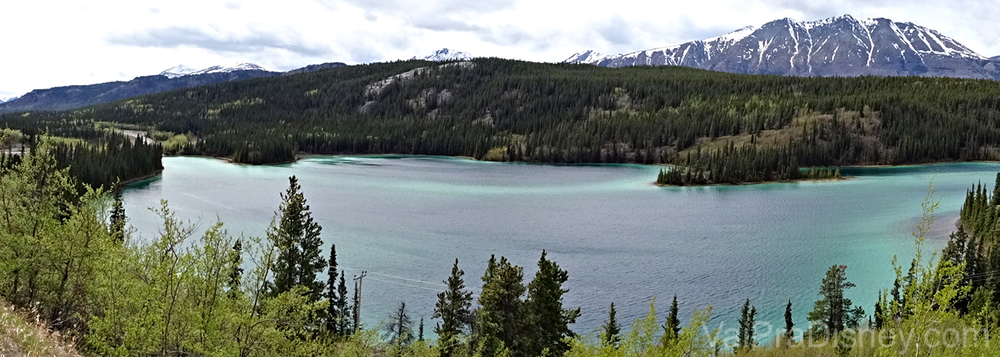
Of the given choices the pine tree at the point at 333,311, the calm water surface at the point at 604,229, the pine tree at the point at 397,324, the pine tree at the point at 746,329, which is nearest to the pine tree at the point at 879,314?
the pine tree at the point at 746,329

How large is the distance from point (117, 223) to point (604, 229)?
195 ft

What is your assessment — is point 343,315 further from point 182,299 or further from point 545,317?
point 182,299

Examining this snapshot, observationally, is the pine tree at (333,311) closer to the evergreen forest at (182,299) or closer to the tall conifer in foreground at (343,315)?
the tall conifer in foreground at (343,315)

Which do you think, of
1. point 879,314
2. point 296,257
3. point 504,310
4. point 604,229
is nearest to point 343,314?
point 296,257

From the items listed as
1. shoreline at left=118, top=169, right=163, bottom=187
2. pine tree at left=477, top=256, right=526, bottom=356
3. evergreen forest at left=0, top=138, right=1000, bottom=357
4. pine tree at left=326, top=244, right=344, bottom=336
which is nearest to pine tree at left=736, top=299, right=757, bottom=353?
evergreen forest at left=0, top=138, right=1000, bottom=357

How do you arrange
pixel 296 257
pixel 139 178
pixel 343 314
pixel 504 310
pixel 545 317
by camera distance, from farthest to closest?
pixel 139 178 < pixel 343 314 < pixel 296 257 < pixel 545 317 < pixel 504 310

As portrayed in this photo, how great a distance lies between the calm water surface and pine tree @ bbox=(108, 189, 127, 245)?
→ 1499cm

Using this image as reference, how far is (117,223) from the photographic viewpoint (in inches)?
1070

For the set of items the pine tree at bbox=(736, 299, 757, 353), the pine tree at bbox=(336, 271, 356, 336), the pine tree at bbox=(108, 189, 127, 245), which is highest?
the pine tree at bbox=(108, 189, 127, 245)

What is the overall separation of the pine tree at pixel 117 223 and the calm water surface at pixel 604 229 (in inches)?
590

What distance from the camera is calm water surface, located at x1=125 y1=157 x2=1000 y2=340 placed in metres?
52.4

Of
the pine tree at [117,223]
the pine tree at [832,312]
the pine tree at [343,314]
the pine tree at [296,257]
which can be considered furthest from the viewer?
the pine tree at [343,314]

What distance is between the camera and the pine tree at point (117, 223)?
25.8 m

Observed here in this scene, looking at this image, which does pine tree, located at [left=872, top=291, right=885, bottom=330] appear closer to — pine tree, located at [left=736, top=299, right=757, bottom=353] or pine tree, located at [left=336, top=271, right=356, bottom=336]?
pine tree, located at [left=736, top=299, right=757, bottom=353]
